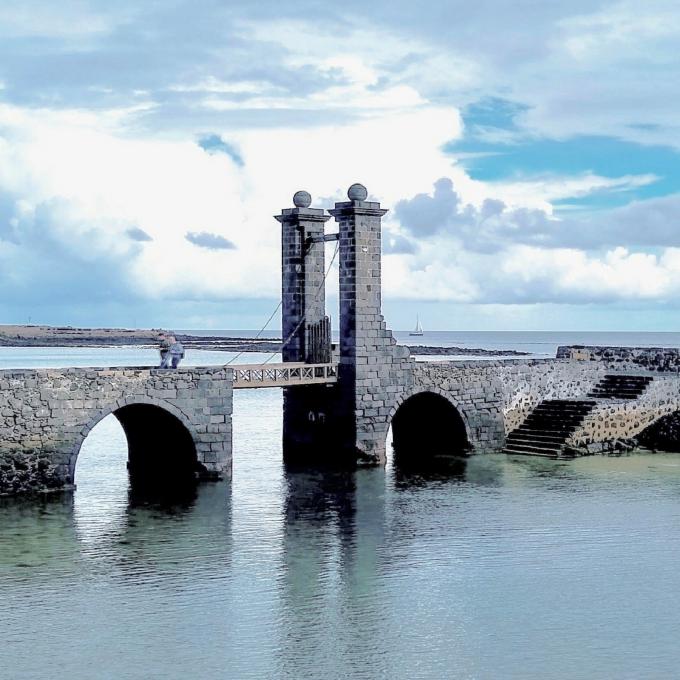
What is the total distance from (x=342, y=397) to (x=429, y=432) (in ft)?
15.5

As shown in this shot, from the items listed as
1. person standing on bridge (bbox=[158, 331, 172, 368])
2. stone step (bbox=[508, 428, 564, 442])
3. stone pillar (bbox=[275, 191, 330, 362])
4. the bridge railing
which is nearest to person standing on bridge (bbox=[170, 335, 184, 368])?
person standing on bridge (bbox=[158, 331, 172, 368])

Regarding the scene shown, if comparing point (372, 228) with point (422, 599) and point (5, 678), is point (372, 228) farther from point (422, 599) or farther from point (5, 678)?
point (5, 678)

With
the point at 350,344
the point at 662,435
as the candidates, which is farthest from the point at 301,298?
the point at 662,435

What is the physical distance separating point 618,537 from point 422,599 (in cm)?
586

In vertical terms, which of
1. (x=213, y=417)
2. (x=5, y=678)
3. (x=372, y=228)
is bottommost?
(x=5, y=678)

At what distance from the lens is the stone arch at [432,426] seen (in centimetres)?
3278

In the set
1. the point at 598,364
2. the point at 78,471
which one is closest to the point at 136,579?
the point at 78,471

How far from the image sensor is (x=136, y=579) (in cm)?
1867

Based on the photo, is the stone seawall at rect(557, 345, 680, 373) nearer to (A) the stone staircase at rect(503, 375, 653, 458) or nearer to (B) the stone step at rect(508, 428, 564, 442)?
(A) the stone staircase at rect(503, 375, 653, 458)

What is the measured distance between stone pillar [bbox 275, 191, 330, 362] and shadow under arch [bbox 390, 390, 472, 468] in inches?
129

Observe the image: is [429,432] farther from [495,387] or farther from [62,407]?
[62,407]

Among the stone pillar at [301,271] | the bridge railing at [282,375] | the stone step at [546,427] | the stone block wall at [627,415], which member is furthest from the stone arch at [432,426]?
the stone pillar at [301,271]

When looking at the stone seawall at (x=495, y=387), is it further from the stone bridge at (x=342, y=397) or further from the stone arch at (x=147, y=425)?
the stone arch at (x=147, y=425)

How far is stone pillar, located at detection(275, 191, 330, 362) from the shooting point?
31.3 metres
